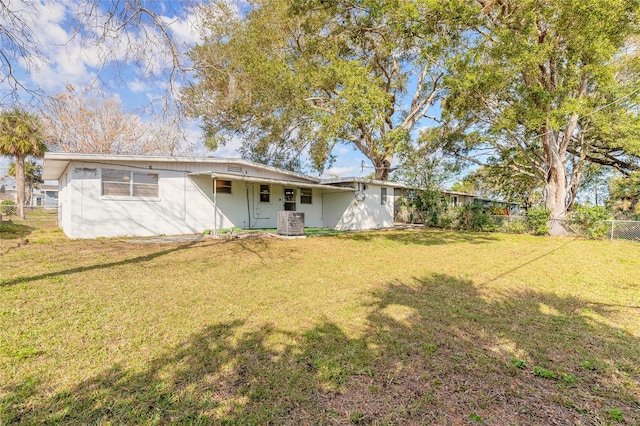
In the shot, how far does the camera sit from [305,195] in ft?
51.0

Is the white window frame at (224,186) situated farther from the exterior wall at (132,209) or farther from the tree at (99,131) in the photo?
the tree at (99,131)

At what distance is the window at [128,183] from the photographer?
10047 millimetres

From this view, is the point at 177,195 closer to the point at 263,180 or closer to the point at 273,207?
the point at 263,180

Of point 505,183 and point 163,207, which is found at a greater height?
point 505,183

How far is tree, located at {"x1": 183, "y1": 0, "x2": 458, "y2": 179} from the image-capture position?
9.23 m

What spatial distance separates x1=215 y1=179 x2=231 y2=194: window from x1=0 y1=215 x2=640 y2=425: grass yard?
20.8ft

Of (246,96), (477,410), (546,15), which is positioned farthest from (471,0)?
(477,410)

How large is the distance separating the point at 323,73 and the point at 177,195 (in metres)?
8.07

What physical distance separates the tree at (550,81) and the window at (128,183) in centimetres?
1160

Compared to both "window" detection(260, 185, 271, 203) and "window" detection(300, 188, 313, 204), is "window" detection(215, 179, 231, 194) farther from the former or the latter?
"window" detection(300, 188, 313, 204)

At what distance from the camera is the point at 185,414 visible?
1.99 metres

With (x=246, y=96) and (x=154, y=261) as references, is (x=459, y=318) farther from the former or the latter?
(x=154, y=261)

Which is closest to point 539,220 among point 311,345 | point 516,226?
point 516,226

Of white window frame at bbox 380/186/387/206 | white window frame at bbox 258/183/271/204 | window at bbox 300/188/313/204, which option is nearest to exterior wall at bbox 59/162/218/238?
white window frame at bbox 258/183/271/204
